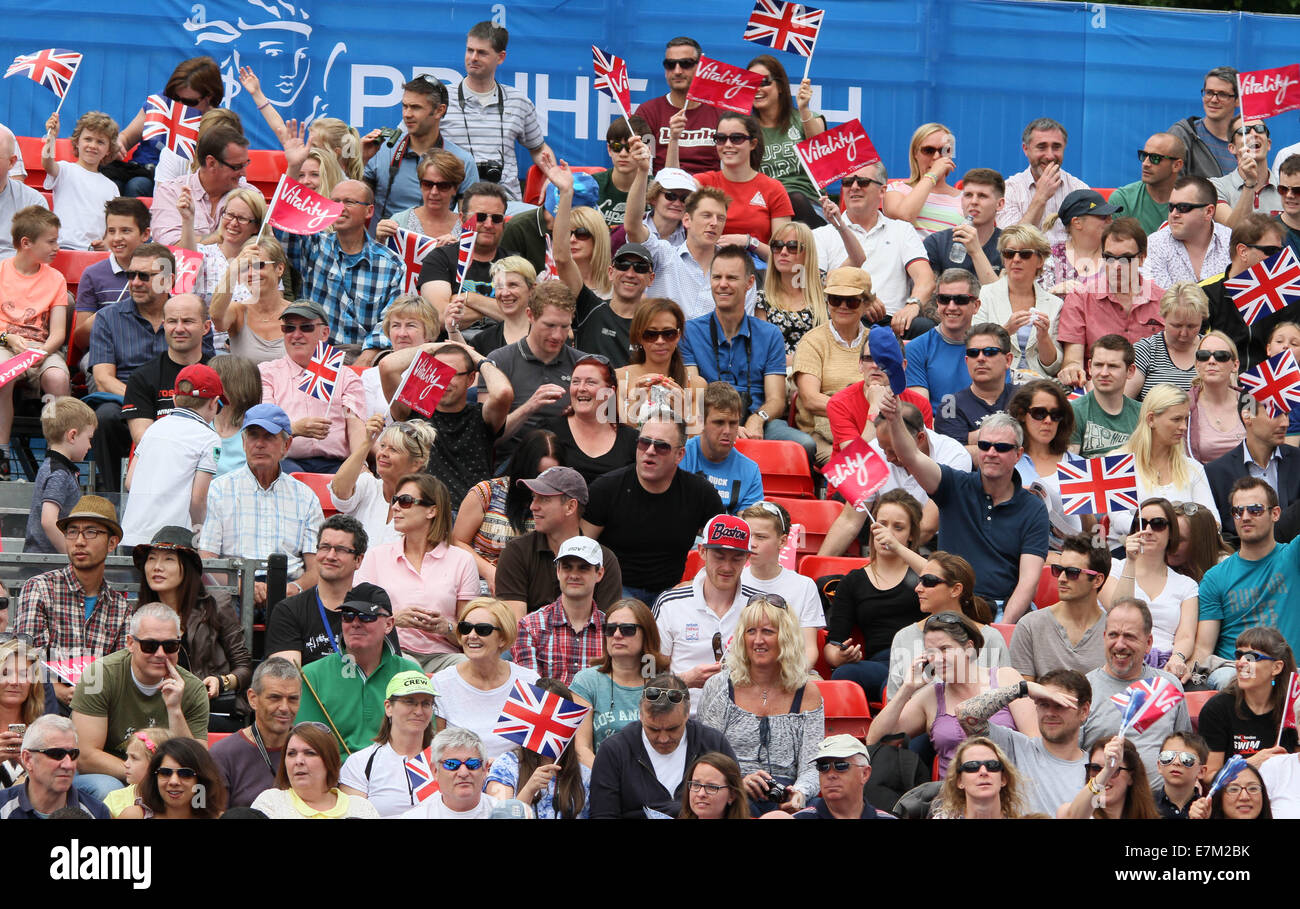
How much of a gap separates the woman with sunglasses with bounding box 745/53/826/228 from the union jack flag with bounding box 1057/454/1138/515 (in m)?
4.10

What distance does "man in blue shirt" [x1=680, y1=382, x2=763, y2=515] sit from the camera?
36.7 feet

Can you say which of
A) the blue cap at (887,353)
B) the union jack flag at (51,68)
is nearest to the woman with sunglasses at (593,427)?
the blue cap at (887,353)

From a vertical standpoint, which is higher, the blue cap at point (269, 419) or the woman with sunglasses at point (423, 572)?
the blue cap at point (269, 419)

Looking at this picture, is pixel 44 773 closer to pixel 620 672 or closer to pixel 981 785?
pixel 620 672

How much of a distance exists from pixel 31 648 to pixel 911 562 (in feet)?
13.0

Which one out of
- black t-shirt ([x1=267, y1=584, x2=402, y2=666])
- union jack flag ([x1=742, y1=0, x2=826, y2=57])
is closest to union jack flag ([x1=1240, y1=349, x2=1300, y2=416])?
union jack flag ([x1=742, y1=0, x2=826, y2=57])

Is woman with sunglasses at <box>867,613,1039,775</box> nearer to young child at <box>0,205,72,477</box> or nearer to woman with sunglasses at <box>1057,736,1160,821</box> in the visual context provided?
woman with sunglasses at <box>1057,736,1160,821</box>

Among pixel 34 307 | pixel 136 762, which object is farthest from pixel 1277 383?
pixel 34 307

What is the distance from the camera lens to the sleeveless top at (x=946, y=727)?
948 cm

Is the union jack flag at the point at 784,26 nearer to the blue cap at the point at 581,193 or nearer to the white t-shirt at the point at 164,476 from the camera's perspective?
the blue cap at the point at 581,193

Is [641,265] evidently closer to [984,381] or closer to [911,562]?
[984,381]

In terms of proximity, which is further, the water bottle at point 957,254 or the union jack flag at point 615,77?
the union jack flag at point 615,77

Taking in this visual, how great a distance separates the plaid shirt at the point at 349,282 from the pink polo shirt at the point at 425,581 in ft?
8.92
